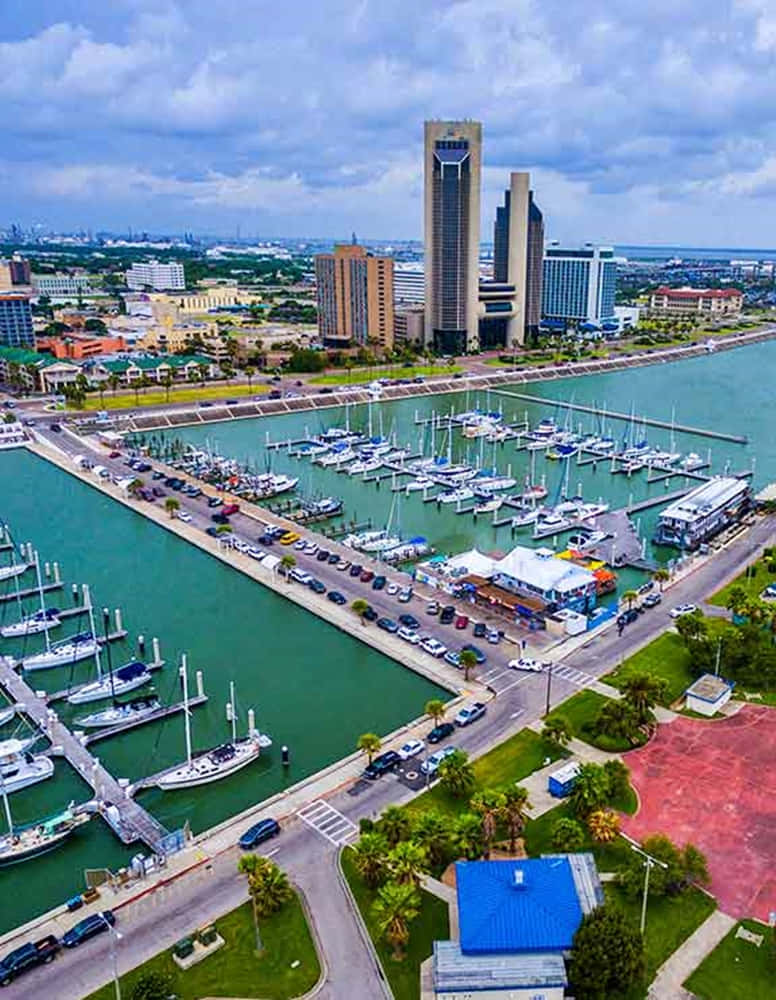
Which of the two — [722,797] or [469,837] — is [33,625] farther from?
[722,797]

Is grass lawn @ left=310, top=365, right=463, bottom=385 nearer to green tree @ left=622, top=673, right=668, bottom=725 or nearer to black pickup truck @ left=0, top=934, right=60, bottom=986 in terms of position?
green tree @ left=622, top=673, right=668, bottom=725

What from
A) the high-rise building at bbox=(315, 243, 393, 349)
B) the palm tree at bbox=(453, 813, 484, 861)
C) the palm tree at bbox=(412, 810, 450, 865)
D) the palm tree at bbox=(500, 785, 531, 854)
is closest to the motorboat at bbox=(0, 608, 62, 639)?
the palm tree at bbox=(412, 810, 450, 865)

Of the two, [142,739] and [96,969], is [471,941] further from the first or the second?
[142,739]

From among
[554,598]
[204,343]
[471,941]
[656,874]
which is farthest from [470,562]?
[204,343]

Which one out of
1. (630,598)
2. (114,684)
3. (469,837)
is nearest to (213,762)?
(114,684)

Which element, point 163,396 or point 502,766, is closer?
point 502,766

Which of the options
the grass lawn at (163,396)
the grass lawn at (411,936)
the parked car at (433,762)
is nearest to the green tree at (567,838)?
the grass lawn at (411,936)
